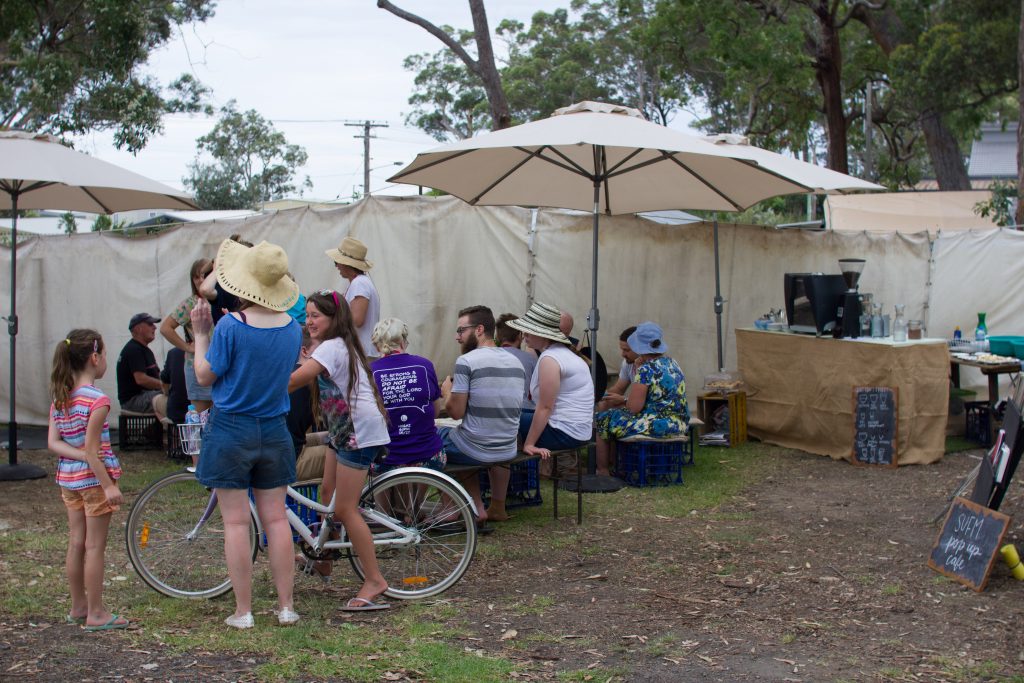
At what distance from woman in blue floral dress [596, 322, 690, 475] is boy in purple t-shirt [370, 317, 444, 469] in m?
2.43

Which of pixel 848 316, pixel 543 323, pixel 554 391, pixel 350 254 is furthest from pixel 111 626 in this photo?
pixel 848 316

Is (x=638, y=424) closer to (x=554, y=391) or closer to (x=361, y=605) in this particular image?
(x=554, y=391)

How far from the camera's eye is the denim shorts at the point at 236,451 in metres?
4.34

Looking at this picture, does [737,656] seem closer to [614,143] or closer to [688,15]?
[614,143]

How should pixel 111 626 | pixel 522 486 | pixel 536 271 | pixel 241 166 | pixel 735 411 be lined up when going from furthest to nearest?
pixel 241 166 → pixel 536 271 → pixel 735 411 → pixel 522 486 → pixel 111 626

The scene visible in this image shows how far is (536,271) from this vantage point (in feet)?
32.7

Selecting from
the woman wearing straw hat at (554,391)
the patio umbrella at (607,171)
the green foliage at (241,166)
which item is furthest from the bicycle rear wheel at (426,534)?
the green foliage at (241,166)

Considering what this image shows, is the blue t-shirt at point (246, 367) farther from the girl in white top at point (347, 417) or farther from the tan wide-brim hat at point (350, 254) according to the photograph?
the tan wide-brim hat at point (350, 254)

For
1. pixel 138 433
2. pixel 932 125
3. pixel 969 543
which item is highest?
pixel 932 125

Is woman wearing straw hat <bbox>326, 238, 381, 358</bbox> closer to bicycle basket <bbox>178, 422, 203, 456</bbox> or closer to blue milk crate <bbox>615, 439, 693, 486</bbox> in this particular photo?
blue milk crate <bbox>615, 439, 693, 486</bbox>

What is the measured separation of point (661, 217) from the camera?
37.5 ft

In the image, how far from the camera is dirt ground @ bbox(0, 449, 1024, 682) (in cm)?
413

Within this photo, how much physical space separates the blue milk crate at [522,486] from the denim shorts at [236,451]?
2.60 m

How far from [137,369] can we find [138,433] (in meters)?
0.57
